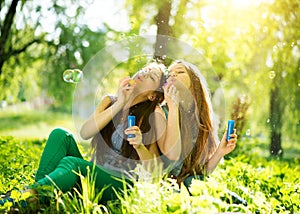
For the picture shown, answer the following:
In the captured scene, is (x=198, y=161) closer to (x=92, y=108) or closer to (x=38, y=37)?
(x=92, y=108)

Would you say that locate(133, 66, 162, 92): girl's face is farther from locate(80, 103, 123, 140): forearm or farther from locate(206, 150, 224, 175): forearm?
locate(206, 150, 224, 175): forearm

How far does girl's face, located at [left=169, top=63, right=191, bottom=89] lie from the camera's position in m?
2.82

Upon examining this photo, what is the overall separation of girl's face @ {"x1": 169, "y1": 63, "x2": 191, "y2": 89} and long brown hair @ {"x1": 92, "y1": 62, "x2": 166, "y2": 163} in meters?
0.05

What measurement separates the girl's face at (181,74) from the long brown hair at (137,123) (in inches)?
2.2

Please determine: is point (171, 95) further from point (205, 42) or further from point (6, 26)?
point (6, 26)

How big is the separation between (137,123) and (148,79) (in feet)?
0.79

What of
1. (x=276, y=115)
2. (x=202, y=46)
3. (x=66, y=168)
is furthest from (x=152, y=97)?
(x=276, y=115)

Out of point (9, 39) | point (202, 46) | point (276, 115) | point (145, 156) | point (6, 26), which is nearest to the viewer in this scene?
point (145, 156)

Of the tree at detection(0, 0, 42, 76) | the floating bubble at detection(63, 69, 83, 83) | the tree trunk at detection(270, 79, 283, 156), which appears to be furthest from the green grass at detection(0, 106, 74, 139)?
the floating bubble at detection(63, 69, 83, 83)

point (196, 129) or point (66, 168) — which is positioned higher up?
point (196, 129)

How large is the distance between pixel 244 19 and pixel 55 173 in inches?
210

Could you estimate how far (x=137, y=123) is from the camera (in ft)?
9.26

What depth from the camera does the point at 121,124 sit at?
2.81 m

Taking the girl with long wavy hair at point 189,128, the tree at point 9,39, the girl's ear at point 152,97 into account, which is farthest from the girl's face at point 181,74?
the tree at point 9,39
